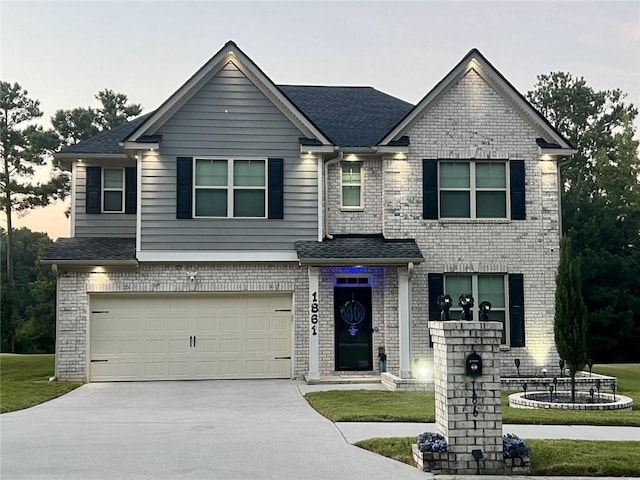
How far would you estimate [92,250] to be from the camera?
56.8 feet

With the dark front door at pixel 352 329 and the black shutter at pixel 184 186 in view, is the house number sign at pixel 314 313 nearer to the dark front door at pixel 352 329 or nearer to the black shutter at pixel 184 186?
the dark front door at pixel 352 329

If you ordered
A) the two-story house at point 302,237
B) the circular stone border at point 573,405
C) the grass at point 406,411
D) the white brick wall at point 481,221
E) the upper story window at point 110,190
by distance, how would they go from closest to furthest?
the grass at point 406,411, the circular stone border at point 573,405, the two-story house at point 302,237, the white brick wall at point 481,221, the upper story window at point 110,190

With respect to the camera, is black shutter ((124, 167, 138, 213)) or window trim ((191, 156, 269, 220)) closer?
window trim ((191, 156, 269, 220))

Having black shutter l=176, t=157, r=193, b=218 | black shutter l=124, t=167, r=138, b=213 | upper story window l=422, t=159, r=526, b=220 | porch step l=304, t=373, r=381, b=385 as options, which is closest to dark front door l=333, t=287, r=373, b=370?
porch step l=304, t=373, r=381, b=385

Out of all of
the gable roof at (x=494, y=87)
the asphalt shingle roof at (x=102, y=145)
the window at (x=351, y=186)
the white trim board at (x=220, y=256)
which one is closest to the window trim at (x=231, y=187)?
the white trim board at (x=220, y=256)

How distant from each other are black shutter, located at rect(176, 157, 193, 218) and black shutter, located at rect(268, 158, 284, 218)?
1915mm

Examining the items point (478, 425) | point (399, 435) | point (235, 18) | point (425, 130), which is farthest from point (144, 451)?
point (235, 18)

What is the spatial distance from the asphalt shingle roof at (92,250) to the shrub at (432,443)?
10344 mm

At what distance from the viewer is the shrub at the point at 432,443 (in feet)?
26.7

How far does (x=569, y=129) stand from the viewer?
41.4m

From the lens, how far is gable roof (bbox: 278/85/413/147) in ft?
61.5

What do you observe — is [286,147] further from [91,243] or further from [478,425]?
[478,425]

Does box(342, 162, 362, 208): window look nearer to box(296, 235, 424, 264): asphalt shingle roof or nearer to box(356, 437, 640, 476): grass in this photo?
box(296, 235, 424, 264): asphalt shingle roof

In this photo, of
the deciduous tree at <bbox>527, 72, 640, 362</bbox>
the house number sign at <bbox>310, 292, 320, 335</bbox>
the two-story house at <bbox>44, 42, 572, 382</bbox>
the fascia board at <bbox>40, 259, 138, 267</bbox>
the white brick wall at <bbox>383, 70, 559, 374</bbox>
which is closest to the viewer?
the fascia board at <bbox>40, 259, 138, 267</bbox>
